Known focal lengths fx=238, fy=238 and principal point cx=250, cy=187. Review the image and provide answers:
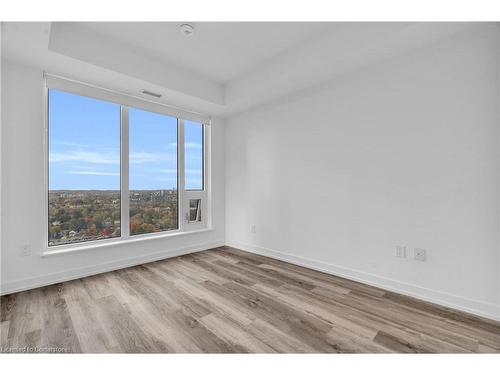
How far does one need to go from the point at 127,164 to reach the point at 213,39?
6.59ft

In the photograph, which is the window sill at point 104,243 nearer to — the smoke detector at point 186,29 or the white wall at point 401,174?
the white wall at point 401,174

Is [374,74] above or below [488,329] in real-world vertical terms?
above

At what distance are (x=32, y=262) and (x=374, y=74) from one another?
423cm

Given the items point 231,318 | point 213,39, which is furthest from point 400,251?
point 213,39

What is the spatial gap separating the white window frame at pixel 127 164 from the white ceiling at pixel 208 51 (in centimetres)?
13

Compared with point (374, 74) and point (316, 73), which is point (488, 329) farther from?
point (316, 73)

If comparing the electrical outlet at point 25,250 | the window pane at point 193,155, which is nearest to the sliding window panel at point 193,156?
the window pane at point 193,155

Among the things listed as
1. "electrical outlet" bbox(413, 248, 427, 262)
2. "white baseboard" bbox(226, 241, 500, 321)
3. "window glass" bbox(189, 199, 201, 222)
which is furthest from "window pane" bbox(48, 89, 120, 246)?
"electrical outlet" bbox(413, 248, 427, 262)

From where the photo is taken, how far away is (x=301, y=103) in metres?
3.30

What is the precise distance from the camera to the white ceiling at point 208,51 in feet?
7.07

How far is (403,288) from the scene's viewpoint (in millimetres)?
2396

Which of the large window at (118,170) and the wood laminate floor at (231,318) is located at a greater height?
the large window at (118,170)

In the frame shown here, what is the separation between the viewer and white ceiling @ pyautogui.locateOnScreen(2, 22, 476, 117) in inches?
84.9

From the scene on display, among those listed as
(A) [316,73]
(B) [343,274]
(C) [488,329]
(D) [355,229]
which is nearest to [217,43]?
(A) [316,73]
